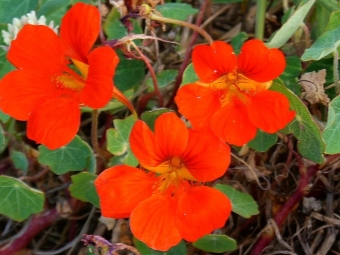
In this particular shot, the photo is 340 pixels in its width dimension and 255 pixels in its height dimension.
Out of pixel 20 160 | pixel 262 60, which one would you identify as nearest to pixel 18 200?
pixel 20 160

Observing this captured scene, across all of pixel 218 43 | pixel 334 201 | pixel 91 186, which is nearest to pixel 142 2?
pixel 218 43

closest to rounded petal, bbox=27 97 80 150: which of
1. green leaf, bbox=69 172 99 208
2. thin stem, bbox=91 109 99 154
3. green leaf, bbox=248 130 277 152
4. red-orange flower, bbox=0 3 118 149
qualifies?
red-orange flower, bbox=0 3 118 149

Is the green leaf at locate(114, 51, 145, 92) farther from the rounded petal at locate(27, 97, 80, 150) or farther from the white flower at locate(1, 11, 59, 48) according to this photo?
the rounded petal at locate(27, 97, 80, 150)

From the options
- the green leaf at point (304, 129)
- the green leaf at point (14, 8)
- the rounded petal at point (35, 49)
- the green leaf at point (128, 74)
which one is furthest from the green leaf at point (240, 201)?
the green leaf at point (14, 8)

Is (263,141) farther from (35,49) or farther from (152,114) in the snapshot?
(35,49)

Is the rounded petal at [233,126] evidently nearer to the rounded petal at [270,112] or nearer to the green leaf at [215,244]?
the rounded petal at [270,112]

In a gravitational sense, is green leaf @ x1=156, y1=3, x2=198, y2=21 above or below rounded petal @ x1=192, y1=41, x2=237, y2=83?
below
